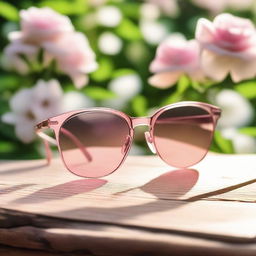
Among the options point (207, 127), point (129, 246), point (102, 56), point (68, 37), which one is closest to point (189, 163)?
point (207, 127)

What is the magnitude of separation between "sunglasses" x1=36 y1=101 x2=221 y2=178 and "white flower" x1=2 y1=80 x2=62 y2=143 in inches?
10.3

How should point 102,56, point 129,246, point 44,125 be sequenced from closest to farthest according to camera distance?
point 129,246 < point 44,125 < point 102,56

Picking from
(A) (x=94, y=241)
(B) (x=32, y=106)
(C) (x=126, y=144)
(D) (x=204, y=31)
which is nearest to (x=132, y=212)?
(A) (x=94, y=241)

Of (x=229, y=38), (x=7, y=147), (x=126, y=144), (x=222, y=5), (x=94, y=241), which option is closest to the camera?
(x=94, y=241)

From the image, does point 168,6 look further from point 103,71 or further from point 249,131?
point 249,131

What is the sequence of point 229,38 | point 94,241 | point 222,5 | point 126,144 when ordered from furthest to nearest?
point 222,5
point 229,38
point 126,144
point 94,241

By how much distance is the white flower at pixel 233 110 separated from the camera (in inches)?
40.6

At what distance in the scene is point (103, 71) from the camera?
1.15 m

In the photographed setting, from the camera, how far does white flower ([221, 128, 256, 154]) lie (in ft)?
3.23

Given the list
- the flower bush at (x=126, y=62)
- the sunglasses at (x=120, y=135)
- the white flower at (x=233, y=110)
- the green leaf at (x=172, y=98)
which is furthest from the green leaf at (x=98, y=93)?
the sunglasses at (x=120, y=135)

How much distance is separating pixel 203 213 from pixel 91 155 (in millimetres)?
254

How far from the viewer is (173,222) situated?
0.44m

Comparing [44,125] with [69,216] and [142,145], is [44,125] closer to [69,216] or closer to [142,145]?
[69,216]

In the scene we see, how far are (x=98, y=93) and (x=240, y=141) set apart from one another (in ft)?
1.01
